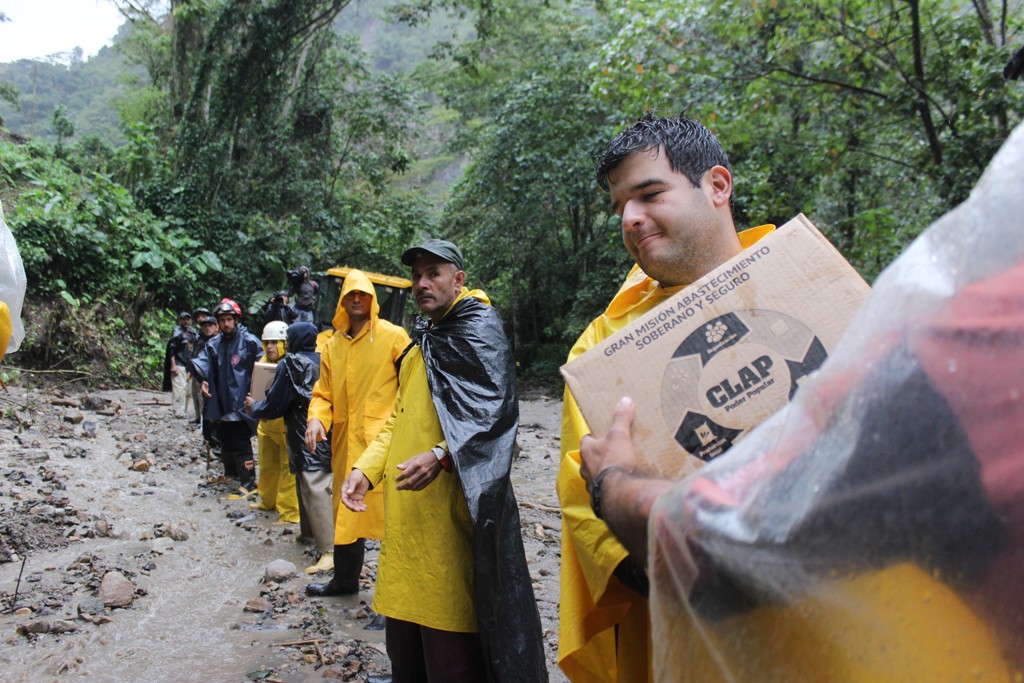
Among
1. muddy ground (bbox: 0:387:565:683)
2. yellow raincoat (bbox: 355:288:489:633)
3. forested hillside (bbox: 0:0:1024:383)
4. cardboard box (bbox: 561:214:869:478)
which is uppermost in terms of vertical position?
forested hillside (bbox: 0:0:1024:383)

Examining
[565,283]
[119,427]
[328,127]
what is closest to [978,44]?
[119,427]

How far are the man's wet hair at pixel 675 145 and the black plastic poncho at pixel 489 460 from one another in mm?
1490

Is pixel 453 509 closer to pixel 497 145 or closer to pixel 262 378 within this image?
pixel 262 378

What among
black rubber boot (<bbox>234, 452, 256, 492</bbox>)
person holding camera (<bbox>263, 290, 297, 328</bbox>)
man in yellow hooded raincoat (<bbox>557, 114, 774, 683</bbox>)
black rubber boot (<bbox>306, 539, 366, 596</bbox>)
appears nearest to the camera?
man in yellow hooded raincoat (<bbox>557, 114, 774, 683</bbox>)

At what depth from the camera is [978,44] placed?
7.21 m

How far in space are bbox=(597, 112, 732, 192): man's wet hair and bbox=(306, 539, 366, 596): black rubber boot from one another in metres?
3.54

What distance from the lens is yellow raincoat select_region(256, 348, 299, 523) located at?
20.7 feet

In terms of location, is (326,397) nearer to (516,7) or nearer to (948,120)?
(948,120)

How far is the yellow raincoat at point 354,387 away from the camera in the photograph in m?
4.16

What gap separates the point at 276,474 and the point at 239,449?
46.6 inches

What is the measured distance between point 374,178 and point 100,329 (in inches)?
364

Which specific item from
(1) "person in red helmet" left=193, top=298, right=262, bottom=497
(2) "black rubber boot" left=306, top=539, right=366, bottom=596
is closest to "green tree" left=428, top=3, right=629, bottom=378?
(1) "person in red helmet" left=193, top=298, right=262, bottom=497

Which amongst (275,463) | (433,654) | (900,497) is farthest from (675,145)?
(275,463)

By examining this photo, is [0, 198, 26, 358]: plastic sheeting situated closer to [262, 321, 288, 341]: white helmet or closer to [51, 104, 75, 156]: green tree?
[262, 321, 288, 341]: white helmet
